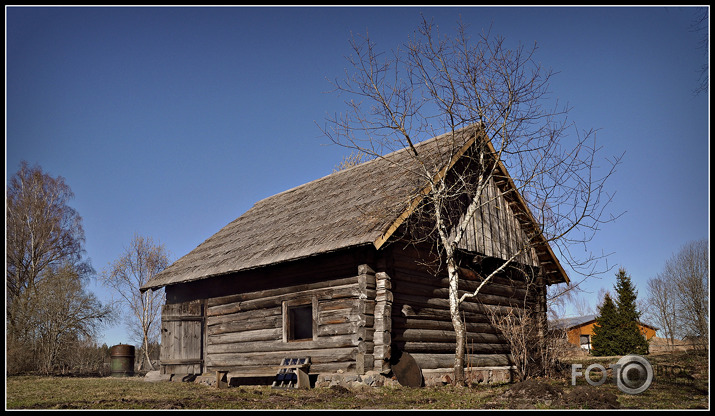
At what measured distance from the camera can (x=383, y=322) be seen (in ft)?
43.3

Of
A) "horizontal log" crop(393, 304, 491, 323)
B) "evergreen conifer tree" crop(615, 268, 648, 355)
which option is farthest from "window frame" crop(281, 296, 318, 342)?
"evergreen conifer tree" crop(615, 268, 648, 355)

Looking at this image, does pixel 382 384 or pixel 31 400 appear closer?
pixel 31 400

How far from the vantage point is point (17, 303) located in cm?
2564

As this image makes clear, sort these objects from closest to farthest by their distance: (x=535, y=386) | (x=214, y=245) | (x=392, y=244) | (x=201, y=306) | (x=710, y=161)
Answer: (x=710, y=161) < (x=535, y=386) < (x=392, y=244) < (x=201, y=306) < (x=214, y=245)

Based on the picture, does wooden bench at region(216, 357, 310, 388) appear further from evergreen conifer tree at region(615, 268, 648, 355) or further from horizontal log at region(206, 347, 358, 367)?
evergreen conifer tree at region(615, 268, 648, 355)

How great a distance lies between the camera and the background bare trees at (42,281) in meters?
25.4

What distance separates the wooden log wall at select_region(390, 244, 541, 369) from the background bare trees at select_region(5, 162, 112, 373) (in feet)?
56.8

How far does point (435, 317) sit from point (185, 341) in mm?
7721

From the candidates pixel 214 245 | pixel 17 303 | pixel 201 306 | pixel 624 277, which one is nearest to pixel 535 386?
pixel 201 306

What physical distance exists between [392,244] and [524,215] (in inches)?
239

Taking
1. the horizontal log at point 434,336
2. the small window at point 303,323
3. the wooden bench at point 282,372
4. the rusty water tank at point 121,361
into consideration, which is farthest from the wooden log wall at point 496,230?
the rusty water tank at point 121,361

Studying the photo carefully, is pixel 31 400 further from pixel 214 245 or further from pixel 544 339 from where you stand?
pixel 544 339

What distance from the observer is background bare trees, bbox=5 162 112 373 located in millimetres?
25375

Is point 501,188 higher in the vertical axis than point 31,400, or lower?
higher
